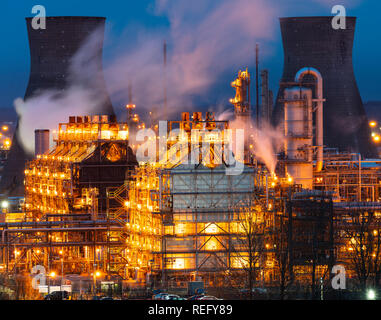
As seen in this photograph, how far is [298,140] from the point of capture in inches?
1182

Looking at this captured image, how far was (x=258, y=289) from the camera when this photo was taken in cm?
1884

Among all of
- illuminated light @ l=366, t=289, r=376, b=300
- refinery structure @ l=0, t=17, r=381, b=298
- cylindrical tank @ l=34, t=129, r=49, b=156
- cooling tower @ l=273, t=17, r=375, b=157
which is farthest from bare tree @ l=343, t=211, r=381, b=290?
cooling tower @ l=273, t=17, r=375, b=157

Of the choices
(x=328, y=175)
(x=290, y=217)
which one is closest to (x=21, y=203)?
(x=328, y=175)

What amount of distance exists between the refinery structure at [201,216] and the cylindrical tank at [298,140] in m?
0.04

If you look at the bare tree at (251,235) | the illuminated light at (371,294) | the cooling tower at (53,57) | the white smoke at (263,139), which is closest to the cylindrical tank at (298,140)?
the white smoke at (263,139)

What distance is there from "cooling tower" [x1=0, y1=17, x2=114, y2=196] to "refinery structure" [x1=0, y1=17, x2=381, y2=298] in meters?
7.37

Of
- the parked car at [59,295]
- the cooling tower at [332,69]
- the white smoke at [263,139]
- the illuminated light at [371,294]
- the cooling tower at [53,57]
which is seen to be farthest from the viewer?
the cooling tower at [332,69]

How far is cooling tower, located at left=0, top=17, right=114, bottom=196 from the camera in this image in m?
41.1

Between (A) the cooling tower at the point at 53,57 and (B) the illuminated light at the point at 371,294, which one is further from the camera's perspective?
(A) the cooling tower at the point at 53,57

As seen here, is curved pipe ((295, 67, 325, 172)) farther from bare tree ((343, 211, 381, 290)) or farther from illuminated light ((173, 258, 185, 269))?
illuminated light ((173, 258, 185, 269))

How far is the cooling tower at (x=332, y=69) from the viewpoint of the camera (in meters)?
43.1

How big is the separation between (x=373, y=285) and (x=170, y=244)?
526 centimetres

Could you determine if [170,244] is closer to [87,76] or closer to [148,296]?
[148,296]

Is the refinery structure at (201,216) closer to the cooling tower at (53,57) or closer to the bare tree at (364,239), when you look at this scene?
the bare tree at (364,239)
